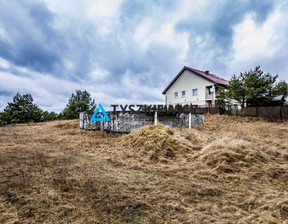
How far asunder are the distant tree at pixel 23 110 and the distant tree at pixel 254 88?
78.9 feet

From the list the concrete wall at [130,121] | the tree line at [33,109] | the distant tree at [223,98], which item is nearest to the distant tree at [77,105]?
the tree line at [33,109]

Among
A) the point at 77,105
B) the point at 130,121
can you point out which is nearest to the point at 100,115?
the point at 130,121

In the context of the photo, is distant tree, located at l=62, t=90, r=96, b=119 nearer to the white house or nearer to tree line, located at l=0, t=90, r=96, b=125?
tree line, located at l=0, t=90, r=96, b=125

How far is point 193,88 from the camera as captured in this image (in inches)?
867

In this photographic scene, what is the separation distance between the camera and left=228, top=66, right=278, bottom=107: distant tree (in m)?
15.4

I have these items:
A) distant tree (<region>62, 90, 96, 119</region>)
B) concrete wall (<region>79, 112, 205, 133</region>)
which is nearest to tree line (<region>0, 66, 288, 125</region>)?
distant tree (<region>62, 90, 96, 119</region>)

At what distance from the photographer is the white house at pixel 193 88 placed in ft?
66.0

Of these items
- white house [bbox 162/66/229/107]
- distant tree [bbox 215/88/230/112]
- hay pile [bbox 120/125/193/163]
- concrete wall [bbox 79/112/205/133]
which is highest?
white house [bbox 162/66/229/107]

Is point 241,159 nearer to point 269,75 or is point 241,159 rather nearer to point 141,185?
point 141,185

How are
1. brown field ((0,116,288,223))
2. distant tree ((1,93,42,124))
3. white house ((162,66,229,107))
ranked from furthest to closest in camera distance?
white house ((162,66,229,107)) < distant tree ((1,93,42,124)) < brown field ((0,116,288,223))

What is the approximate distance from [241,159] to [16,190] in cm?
462

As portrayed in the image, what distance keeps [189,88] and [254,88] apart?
8487 millimetres

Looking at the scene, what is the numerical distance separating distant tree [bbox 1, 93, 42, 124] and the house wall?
1984cm

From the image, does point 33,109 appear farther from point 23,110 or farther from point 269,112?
point 269,112
